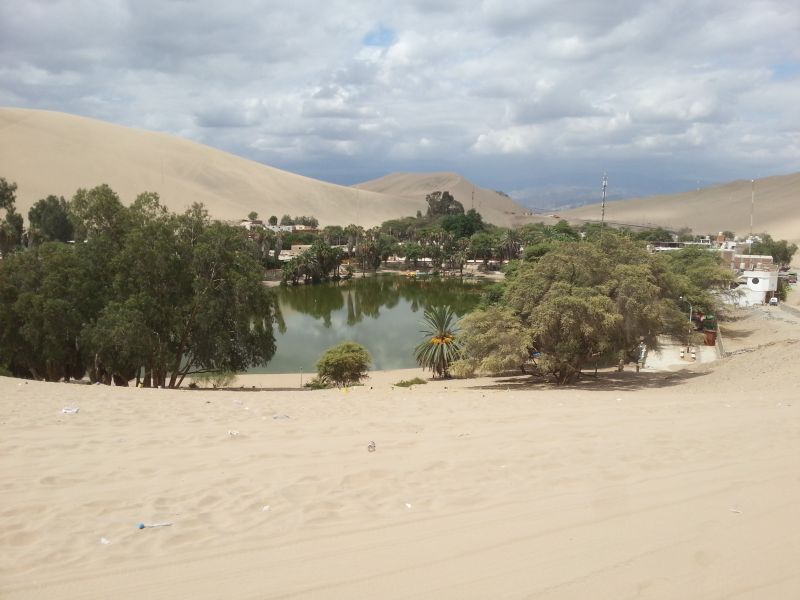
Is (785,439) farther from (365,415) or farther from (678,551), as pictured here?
(365,415)

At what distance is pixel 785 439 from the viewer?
7133 millimetres

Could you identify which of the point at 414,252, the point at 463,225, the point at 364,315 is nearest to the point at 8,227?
the point at 364,315

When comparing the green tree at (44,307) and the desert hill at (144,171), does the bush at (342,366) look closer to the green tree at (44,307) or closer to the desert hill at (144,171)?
the green tree at (44,307)

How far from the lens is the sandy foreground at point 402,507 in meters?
3.93

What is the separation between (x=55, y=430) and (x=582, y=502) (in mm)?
6561

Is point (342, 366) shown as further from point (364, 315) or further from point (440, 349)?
point (364, 315)

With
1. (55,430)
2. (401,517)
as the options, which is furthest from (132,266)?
(401,517)

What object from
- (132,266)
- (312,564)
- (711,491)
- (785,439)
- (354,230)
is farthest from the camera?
(354,230)

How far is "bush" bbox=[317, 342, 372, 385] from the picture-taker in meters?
24.8

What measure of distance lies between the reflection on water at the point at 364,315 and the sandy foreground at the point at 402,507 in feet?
53.5

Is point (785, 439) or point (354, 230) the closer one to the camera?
point (785, 439)

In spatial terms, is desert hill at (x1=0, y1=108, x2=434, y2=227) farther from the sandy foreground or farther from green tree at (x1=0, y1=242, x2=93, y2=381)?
the sandy foreground

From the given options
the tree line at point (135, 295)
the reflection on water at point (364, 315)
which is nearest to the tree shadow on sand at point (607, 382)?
the tree line at point (135, 295)

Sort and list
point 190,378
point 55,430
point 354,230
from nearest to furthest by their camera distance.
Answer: point 55,430, point 190,378, point 354,230
